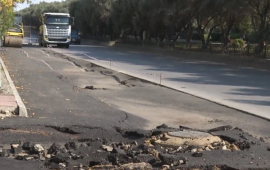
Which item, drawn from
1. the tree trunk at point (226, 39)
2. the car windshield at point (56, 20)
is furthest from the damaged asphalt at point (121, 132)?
the car windshield at point (56, 20)

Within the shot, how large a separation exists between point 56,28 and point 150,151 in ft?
166

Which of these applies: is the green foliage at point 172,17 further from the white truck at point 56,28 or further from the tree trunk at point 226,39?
the white truck at point 56,28

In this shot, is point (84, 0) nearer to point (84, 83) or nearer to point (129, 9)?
point (129, 9)

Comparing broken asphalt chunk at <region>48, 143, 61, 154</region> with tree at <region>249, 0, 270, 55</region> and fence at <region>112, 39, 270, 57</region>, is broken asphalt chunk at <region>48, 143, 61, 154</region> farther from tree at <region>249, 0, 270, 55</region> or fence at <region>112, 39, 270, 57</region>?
fence at <region>112, 39, 270, 57</region>

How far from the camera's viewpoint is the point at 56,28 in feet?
189

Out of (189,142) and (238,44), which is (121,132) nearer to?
(189,142)

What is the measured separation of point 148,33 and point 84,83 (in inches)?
1669

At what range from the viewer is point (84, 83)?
20938 mm

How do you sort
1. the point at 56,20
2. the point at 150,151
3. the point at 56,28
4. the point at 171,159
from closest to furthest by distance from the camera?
the point at 171,159
the point at 150,151
the point at 56,28
the point at 56,20

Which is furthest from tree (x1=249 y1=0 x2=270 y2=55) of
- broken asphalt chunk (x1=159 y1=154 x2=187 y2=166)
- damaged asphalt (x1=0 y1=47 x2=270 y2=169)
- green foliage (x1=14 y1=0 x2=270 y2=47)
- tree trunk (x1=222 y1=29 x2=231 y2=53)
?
broken asphalt chunk (x1=159 y1=154 x2=187 y2=166)

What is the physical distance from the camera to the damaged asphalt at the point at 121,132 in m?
7.71

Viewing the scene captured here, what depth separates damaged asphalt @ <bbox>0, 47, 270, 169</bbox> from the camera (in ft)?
25.3

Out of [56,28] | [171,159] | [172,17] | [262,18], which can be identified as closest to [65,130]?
[171,159]

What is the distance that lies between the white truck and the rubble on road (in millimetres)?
48583
